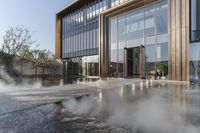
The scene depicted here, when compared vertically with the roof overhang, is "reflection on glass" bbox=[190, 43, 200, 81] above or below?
below

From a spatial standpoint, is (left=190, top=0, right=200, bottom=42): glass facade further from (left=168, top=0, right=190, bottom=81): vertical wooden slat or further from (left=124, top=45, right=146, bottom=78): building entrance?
(left=124, top=45, right=146, bottom=78): building entrance

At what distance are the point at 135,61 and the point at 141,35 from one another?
3036 millimetres

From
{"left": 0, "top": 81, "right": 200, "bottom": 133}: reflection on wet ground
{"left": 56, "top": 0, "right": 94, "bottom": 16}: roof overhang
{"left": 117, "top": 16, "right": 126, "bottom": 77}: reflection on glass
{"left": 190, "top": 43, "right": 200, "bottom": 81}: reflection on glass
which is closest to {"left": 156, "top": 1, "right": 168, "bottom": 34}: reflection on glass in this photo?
{"left": 190, "top": 43, "right": 200, "bottom": 81}: reflection on glass

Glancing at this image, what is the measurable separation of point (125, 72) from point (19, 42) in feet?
52.4

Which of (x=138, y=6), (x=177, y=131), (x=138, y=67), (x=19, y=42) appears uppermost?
(x=138, y=6)

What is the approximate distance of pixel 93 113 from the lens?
5.79 metres

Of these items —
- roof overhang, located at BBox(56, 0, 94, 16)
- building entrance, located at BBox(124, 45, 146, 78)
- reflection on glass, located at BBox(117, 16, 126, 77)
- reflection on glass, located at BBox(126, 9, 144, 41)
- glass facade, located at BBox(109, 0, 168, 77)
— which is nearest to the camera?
glass facade, located at BBox(109, 0, 168, 77)

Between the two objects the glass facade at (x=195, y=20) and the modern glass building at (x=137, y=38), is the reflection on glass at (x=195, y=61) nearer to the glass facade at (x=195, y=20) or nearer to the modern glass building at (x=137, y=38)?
the modern glass building at (x=137, y=38)

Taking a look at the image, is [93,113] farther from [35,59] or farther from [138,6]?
[35,59]

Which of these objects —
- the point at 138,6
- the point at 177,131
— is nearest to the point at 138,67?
the point at 138,6

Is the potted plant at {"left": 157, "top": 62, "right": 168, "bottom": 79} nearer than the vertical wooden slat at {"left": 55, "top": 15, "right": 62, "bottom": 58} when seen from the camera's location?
Yes

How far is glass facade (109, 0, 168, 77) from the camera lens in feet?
62.5

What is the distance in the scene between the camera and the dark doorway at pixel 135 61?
21.2 metres

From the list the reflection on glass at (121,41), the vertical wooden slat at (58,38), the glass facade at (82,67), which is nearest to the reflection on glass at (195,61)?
the reflection on glass at (121,41)
